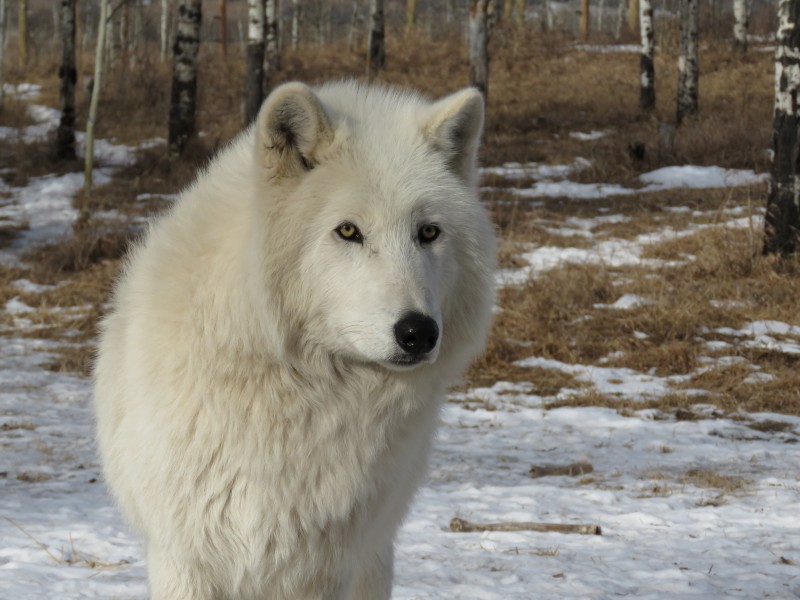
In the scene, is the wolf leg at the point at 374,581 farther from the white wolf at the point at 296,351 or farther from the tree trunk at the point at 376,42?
the tree trunk at the point at 376,42

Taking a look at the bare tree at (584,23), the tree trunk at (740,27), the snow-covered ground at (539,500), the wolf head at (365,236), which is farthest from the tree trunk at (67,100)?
the bare tree at (584,23)

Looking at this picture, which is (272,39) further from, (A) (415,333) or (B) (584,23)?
(A) (415,333)

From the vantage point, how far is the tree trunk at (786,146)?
8.30m

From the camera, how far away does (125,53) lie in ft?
70.7

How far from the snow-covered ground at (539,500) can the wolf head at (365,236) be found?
5.00 feet

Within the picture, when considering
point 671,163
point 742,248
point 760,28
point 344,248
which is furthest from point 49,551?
point 760,28

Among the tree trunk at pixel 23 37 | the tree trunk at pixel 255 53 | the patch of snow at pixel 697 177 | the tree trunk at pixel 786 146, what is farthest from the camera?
the tree trunk at pixel 23 37

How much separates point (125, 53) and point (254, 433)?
21.1m

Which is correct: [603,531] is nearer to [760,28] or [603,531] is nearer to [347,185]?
[347,185]

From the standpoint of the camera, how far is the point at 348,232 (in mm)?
2420

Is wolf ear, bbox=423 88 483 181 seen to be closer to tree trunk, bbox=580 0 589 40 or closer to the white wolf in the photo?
the white wolf

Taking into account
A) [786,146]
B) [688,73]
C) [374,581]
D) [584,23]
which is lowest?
[374,581]

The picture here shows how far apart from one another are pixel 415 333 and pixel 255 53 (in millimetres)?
13947

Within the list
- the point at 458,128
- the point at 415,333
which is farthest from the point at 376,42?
the point at 415,333
